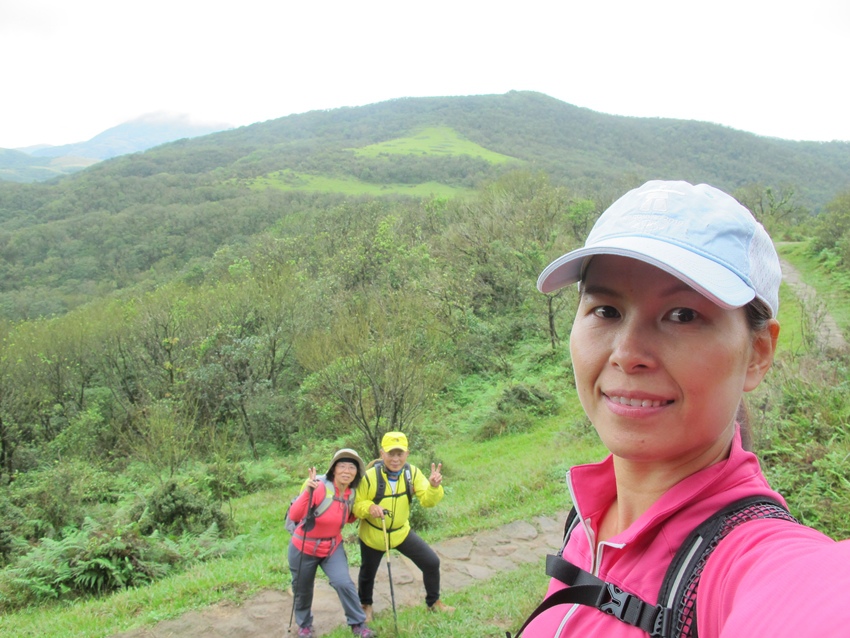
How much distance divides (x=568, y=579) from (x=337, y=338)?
42.4ft

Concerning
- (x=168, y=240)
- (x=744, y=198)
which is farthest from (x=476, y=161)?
(x=744, y=198)

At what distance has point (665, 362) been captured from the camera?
1.02 meters

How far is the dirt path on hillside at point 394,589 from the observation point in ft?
18.2

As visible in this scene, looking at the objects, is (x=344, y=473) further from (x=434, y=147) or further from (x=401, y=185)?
(x=434, y=147)

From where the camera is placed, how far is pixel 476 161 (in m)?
89.0

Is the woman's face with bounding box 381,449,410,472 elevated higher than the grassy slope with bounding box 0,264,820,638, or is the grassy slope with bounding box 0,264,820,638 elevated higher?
the woman's face with bounding box 381,449,410,472

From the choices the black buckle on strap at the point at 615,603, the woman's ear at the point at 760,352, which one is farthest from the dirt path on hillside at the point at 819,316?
the black buckle on strap at the point at 615,603

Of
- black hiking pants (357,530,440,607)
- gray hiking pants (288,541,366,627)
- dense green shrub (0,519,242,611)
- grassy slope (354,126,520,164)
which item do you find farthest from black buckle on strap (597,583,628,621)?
grassy slope (354,126,520,164)

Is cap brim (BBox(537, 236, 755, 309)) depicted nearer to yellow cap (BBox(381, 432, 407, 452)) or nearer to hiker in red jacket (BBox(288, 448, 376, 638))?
yellow cap (BBox(381, 432, 407, 452))

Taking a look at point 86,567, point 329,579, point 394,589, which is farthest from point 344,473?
point 86,567

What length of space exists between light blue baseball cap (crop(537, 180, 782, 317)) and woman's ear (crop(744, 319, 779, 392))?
4 centimetres

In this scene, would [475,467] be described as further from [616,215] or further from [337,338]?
[616,215]

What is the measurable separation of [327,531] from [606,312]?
4.52 m

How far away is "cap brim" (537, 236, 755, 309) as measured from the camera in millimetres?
936
